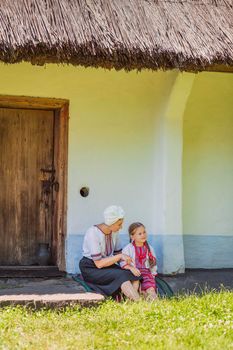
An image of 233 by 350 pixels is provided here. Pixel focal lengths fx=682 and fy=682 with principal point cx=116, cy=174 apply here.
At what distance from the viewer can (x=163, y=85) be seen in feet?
24.7

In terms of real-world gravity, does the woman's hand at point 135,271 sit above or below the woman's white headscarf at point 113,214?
below

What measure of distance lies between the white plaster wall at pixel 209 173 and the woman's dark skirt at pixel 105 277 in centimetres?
162

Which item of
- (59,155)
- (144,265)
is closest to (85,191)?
(59,155)

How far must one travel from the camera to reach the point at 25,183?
745 centimetres

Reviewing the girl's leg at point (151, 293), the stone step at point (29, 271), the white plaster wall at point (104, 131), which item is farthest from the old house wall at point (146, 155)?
the girl's leg at point (151, 293)

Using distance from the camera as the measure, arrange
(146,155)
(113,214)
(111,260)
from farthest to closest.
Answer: (146,155)
(113,214)
(111,260)

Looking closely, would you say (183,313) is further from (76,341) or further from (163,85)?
(163,85)

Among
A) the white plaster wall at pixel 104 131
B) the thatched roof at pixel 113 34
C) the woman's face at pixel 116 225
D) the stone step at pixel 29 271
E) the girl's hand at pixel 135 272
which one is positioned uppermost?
the thatched roof at pixel 113 34

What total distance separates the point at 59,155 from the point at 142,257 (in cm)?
163

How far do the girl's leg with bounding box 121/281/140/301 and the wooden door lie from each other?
1738 millimetres

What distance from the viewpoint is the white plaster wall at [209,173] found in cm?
771

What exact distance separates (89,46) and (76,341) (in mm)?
2774

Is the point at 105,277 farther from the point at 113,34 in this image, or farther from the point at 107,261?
the point at 113,34

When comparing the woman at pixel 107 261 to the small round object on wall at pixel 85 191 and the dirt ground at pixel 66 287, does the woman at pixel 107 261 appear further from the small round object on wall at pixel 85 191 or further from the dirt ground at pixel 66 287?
the small round object on wall at pixel 85 191
